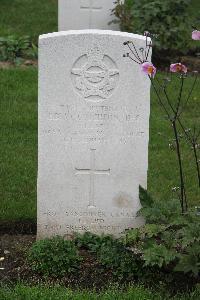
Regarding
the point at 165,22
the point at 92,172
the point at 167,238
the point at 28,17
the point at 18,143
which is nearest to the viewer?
the point at 167,238

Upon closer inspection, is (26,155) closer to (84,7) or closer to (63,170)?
(63,170)

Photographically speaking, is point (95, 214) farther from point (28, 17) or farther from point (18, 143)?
point (28, 17)

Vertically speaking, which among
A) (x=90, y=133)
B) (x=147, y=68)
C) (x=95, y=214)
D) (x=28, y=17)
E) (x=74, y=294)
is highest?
(x=147, y=68)

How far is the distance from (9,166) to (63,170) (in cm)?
155

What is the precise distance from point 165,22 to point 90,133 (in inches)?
208

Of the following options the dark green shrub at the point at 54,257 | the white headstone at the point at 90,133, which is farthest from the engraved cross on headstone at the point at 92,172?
the dark green shrub at the point at 54,257

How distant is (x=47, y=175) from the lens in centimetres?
506

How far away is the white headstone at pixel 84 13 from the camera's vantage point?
413 inches

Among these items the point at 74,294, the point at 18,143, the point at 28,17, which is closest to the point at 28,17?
the point at 28,17

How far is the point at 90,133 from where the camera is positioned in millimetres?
4980

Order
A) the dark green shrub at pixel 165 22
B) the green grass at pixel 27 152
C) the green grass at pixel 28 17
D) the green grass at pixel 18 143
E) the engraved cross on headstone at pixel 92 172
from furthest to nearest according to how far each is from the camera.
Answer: the green grass at pixel 28 17 < the dark green shrub at pixel 165 22 < the green grass at pixel 27 152 < the green grass at pixel 18 143 < the engraved cross on headstone at pixel 92 172

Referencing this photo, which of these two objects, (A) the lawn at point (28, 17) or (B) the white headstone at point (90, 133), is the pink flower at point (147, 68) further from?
(A) the lawn at point (28, 17)

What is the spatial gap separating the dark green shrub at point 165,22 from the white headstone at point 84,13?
1.68 ft

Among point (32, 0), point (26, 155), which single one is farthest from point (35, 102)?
point (32, 0)
